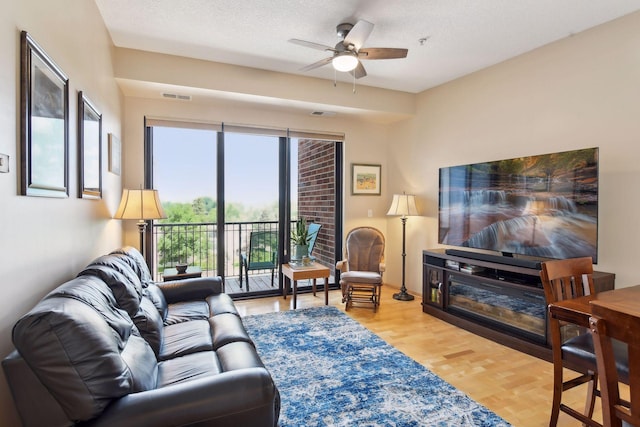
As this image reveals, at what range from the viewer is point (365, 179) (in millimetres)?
5105

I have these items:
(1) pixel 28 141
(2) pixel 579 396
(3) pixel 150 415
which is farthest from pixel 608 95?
(1) pixel 28 141

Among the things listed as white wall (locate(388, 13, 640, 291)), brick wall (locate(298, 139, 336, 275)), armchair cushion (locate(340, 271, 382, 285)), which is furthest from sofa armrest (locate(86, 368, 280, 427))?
brick wall (locate(298, 139, 336, 275))

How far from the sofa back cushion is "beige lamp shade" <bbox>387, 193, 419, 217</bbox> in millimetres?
3661

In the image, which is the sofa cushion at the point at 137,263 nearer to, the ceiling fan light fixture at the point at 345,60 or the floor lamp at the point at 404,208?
the ceiling fan light fixture at the point at 345,60

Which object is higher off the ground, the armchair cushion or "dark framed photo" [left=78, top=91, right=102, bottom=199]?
"dark framed photo" [left=78, top=91, right=102, bottom=199]

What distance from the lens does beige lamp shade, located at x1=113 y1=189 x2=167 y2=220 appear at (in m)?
3.11

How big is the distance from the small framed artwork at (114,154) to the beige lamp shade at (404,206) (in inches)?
129

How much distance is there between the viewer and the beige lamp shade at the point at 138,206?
10.2ft

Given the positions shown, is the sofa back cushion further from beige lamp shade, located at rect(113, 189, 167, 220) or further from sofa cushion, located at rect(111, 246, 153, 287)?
beige lamp shade, located at rect(113, 189, 167, 220)

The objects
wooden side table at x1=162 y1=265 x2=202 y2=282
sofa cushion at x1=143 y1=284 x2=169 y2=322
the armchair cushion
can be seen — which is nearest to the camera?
sofa cushion at x1=143 y1=284 x2=169 y2=322

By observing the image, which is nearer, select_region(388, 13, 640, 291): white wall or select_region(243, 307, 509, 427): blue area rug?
select_region(243, 307, 509, 427): blue area rug

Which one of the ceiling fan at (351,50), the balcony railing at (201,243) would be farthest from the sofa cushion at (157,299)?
the ceiling fan at (351,50)

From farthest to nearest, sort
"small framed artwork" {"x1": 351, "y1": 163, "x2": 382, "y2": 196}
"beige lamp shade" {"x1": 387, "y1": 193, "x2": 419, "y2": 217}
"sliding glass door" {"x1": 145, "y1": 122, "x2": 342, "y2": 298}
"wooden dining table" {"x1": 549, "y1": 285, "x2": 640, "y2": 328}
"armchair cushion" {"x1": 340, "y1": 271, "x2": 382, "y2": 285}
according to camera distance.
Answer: "small framed artwork" {"x1": 351, "y1": 163, "x2": 382, "y2": 196}
"beige lamp shade" {"x1": 387, "y1": 193, "x2": 419, "y2": 217}
"sliding glass door" {"x1": 145, "y1": 122, "x2": 342, "y2": 298}
"armchair cushion" {"x1": 340, "y1": 271, "x2": 382, "y2": 285}
"wooden dining table" {"x1": 549, "y1": 285, "x2": 640, "y2": 328}

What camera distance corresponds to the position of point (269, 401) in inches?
51.4
